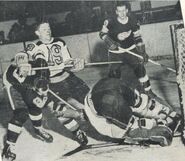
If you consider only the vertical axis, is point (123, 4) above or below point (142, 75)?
above

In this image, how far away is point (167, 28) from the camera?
1883mm

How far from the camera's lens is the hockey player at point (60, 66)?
6.28 ft

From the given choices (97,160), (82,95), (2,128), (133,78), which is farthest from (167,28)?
(2,128)

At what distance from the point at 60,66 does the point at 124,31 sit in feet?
1.12

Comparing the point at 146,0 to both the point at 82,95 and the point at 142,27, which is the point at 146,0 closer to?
the point at 142,27

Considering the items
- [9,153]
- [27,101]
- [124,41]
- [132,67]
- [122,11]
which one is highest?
[122,11]

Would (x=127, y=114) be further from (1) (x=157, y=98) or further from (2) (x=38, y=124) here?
(2) (x=38, y=124)

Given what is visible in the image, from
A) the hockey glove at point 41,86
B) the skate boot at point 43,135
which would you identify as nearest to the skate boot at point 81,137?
the skate boot at point 43,135

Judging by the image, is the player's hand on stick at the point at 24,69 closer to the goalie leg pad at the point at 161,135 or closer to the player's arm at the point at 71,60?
the player's arm at the point at 71,60

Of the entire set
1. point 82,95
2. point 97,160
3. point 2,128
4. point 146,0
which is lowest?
point 97,160

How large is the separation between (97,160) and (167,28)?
0.69 meters

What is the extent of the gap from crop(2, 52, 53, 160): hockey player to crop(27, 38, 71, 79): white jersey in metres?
0.03

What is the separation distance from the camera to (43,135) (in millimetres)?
1926

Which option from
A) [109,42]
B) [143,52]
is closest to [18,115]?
[109,42]
